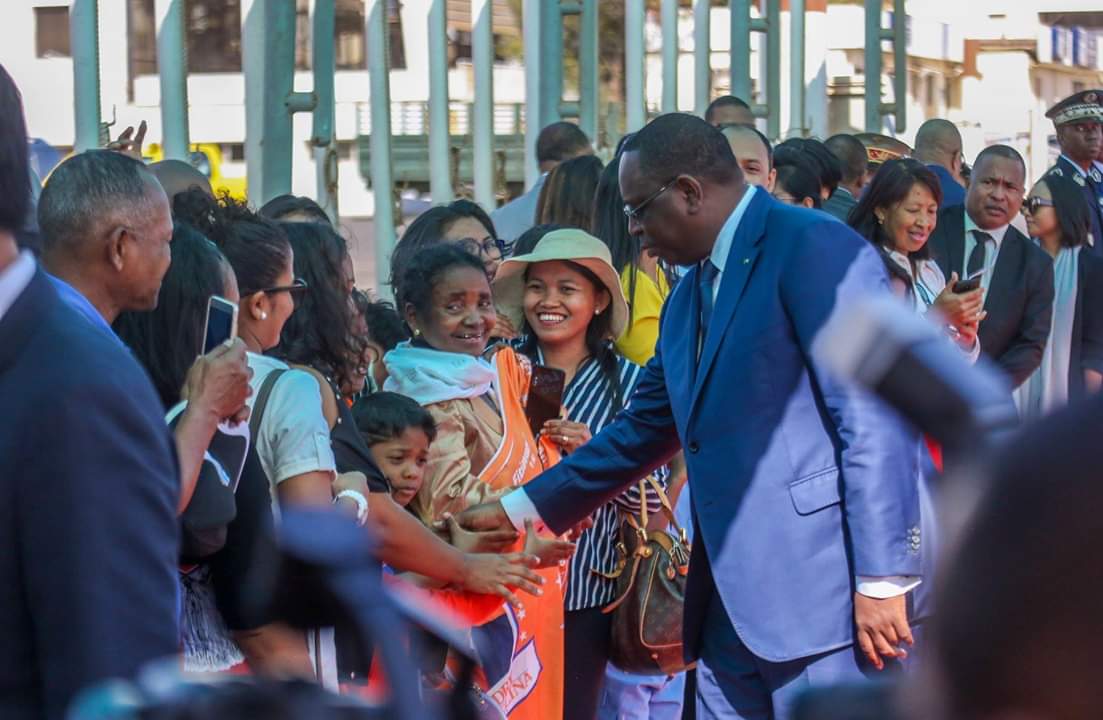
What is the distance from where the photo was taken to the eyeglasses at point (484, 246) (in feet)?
20.0

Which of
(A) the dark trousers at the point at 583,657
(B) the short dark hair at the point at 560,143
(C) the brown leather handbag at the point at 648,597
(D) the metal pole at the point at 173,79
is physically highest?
(D) the metal pole at the point at 173,79

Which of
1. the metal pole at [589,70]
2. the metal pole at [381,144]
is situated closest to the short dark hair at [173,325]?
the metal pole at [381,144]

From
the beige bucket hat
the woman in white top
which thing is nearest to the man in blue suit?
the beige bucket hat

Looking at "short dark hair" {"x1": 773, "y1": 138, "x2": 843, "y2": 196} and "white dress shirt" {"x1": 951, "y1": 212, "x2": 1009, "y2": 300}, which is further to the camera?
"white dress shirt" {"x1": 951, "y1": 212, "x2": 1009, "y2": 300}

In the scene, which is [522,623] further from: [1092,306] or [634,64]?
[634,64]

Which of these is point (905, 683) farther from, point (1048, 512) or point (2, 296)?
point (2, 296)

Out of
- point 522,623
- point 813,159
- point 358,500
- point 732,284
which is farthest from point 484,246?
point 813,159

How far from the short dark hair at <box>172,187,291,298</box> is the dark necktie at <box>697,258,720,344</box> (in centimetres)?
100

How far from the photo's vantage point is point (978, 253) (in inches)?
354

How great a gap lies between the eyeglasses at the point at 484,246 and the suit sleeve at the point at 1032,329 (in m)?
3.26

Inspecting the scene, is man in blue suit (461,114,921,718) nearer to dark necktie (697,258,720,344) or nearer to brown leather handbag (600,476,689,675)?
dark necktie (697,258,720,344)

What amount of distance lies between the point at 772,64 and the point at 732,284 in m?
15.9

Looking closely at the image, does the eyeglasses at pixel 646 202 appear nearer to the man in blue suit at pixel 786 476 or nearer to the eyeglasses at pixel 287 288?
the man in blue suit at pixel 786 476

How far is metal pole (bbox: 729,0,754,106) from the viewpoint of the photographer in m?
17.7
